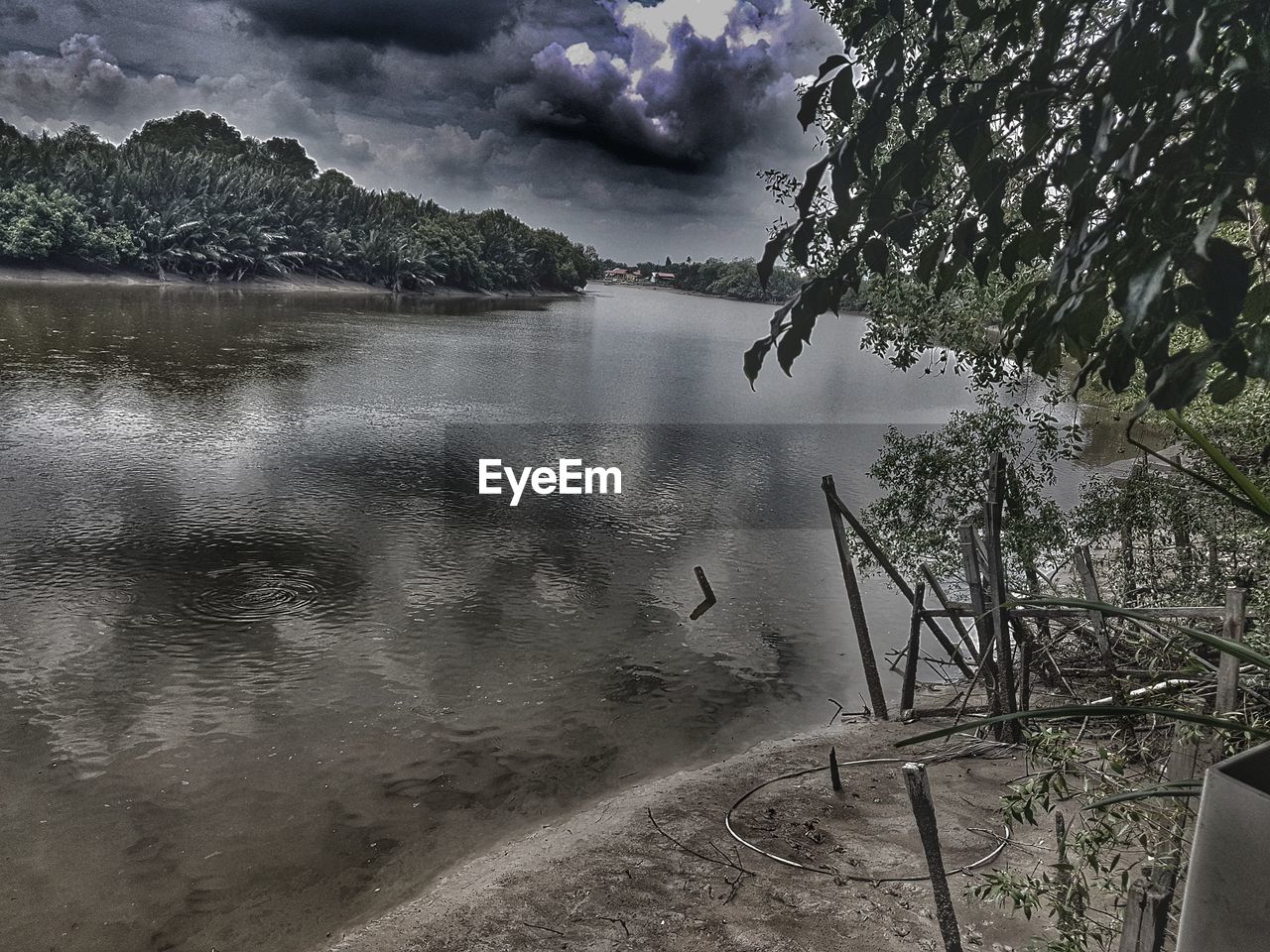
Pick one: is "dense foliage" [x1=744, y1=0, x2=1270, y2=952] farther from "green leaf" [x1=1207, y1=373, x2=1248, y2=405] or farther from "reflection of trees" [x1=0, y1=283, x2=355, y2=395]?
"reflection of trees" [x1=0, y1=283, x2=355, y2=395]

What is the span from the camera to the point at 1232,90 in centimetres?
164

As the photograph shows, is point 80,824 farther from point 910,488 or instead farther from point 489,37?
point 489,37

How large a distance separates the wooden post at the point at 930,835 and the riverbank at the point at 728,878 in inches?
53.1

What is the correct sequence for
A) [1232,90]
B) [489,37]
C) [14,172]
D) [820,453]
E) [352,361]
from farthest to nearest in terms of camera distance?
[489,37] → [14,172] → [352,361] → [820,453] → [1232,90]

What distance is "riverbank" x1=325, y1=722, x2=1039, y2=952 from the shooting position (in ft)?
15.5

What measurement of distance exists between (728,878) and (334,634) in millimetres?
6858

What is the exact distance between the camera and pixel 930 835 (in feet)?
9.90

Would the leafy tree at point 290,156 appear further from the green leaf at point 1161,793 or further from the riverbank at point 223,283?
the green leaf at point 1161,793

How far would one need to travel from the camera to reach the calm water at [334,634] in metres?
6.64

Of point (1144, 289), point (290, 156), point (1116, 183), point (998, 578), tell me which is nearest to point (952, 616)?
point (998, 578)

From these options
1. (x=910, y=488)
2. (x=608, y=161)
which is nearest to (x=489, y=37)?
(x=608, y=161)

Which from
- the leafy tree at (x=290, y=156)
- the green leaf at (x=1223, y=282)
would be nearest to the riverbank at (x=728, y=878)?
the green leaf at (x=1223, y=282)

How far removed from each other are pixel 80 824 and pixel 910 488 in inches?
277

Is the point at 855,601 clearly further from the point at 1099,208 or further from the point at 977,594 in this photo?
the point at 1099,208
